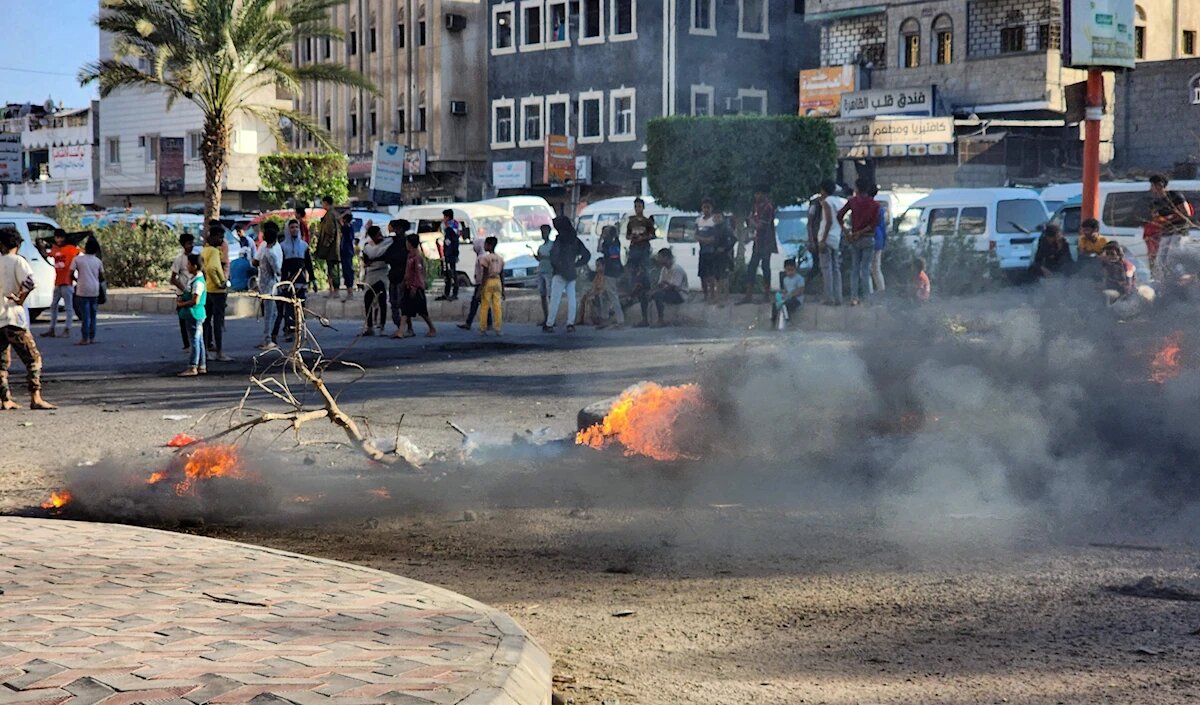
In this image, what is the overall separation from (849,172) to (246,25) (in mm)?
14179

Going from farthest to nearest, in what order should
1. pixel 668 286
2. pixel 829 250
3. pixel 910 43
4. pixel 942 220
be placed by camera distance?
pixel 910 43, pixel 942 220, pixel 668 286, pixel 829 250

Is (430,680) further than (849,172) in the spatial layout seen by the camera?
No

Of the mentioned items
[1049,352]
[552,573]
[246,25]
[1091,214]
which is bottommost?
[552,573]

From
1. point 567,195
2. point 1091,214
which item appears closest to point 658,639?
point 1091,214

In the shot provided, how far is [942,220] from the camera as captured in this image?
834 inches

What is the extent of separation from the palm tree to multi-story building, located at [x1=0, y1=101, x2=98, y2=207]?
36526mm

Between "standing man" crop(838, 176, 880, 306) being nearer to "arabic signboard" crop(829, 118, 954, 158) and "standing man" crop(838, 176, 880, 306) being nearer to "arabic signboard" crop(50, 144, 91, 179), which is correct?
"arabic signboard" crop(829, 118, 954, 158)

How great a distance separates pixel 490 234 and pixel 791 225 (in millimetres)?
7869

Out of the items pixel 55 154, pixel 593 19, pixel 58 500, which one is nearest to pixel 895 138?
pixel 593 19

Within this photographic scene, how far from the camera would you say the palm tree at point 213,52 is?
2895cm

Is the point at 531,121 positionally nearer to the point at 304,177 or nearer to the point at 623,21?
the point at 304,177

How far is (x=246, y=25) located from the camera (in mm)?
29484

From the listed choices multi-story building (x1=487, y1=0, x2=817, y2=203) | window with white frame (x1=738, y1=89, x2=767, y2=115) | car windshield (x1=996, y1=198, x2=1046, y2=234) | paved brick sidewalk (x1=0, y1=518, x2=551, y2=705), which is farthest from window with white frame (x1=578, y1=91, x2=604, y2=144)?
paved brick sidewalk (x1=0, y1=518, x2=551, y2=705)

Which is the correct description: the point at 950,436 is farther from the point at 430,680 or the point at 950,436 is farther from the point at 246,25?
the point at 246,25
